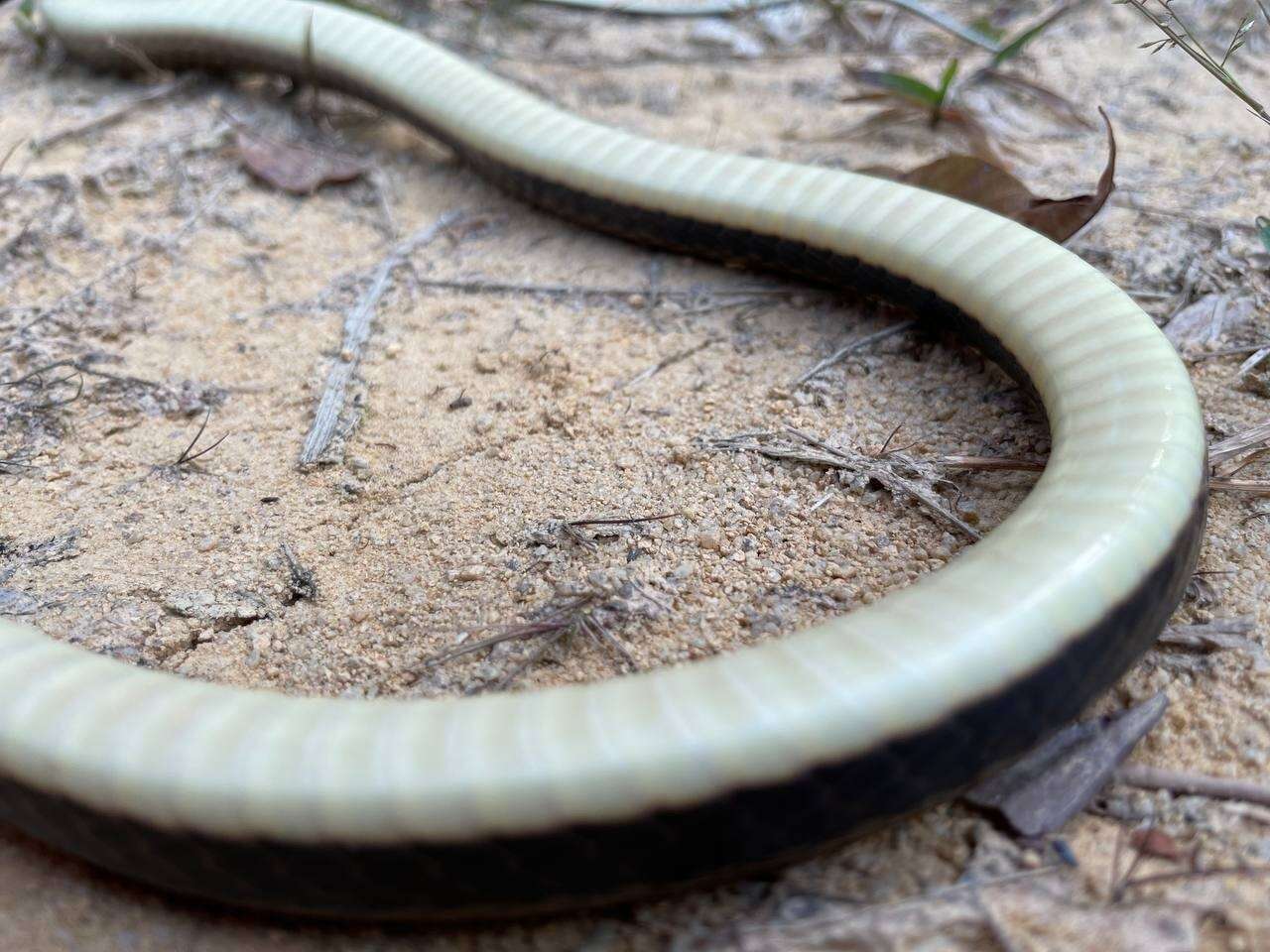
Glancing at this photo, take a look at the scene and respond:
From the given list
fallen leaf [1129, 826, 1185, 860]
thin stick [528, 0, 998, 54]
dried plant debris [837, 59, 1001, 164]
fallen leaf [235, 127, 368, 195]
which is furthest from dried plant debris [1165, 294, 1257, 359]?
fallen leaf [235, 127, 368, 195]

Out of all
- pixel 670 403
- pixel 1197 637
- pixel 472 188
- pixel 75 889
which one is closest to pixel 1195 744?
pixel 1197 637

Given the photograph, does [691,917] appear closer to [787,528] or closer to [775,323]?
[787,528]

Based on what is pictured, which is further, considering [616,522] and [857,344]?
[857,344]

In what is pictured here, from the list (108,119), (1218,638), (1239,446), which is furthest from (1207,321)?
(108,119)

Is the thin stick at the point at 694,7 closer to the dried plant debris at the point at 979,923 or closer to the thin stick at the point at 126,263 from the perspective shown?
the thin stick at the point at 126,263

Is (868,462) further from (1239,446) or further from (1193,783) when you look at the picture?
(1193,783)

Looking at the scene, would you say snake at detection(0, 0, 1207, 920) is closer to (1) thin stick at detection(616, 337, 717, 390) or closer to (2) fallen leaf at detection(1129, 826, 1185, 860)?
(2) fallen leaf at detection(1129, 826, 1185, 860)
